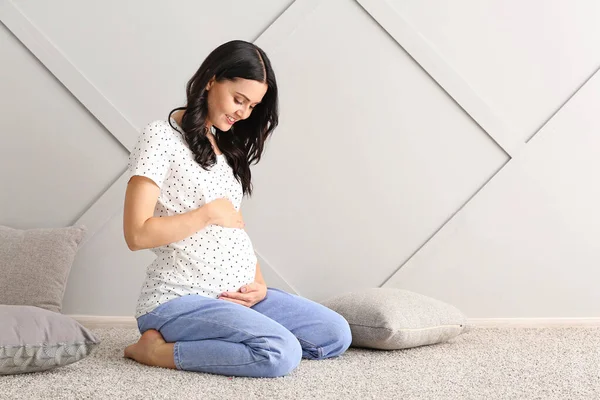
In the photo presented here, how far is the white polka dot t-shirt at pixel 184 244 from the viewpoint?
73.0 inches

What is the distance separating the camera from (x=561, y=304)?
8.92ft

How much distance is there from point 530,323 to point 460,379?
3.40ft

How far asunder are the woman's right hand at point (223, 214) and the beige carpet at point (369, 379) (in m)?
0.40

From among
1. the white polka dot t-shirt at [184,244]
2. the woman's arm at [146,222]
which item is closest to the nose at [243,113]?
the white polka dot t-shirt at [184,244]

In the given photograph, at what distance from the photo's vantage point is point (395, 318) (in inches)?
84.0

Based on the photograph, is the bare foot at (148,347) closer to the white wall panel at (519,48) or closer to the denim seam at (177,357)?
the denim seam at (177,357)

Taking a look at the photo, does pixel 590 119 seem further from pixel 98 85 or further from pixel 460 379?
pixel 98 85

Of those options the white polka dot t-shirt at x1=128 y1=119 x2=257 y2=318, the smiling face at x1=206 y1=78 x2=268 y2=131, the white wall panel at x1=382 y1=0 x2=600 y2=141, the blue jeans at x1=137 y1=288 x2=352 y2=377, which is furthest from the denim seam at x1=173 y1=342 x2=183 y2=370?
the white wall panel at x1=382 y1=0 x2=600 y2=141

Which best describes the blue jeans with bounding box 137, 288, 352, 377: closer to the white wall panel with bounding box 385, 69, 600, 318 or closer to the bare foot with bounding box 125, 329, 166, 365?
the bare foot with bounding box 125, 329, 166, 365

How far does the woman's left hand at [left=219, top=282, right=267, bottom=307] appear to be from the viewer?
75.5 inches

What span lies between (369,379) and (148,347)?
55cm

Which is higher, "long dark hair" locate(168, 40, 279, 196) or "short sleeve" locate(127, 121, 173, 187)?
"long dark hair" locate(168, 40, 279, 196)

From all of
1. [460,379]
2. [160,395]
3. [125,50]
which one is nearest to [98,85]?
[125,50]

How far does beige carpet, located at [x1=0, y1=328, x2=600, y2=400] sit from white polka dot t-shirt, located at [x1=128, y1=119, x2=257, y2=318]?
0.70 ft
